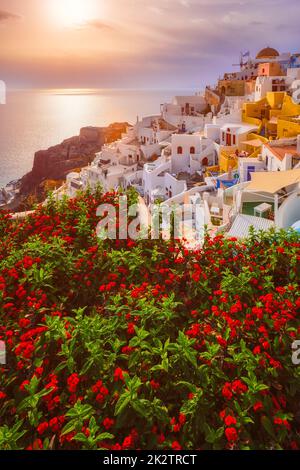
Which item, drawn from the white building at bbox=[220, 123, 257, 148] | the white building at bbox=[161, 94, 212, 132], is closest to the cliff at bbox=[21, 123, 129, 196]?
the white building at bbox=[161, 94, 212, 132]

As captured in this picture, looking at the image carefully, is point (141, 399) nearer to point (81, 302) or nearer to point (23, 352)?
point (23, 352)

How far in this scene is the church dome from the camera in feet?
234

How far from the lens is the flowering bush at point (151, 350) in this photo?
447cm

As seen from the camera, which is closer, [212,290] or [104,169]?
[212,290]

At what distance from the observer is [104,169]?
46312 millimetres

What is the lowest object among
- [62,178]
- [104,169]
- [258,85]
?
[62,178]

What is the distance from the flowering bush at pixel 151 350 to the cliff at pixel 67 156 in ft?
239

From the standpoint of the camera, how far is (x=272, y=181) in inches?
716

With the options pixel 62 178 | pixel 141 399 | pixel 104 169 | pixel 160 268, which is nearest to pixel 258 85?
pixel 104 169

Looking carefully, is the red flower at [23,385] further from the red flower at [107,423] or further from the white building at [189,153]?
the white building at [189,153]

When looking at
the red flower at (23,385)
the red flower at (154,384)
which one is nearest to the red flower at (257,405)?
the red flower at (154,384)

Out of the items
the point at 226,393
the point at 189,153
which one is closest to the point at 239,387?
the point at 226,393

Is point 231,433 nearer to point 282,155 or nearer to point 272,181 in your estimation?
point 272,181
